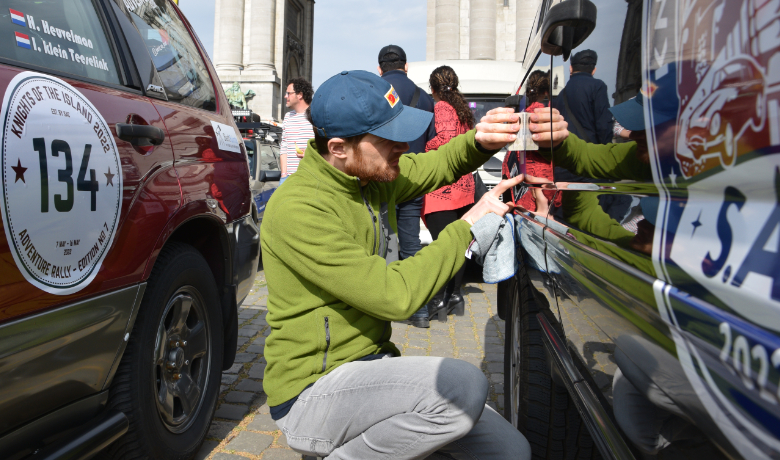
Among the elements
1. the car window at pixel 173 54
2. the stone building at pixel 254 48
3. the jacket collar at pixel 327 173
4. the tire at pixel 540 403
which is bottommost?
the tire at pixel 540 403

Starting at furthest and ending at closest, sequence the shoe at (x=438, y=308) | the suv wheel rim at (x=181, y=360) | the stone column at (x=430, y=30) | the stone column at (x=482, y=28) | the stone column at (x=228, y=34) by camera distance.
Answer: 1. the stone column at (x=228, y=34)
2. the stone column at (x=430, y=30)
3. the stone column at (x=482, y=28)
4. the shoe at (x=438, y=308)
5. the suv wheel rim at (x=181, y=360)

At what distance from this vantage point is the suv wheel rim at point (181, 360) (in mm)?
2277

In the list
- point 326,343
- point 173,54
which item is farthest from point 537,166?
point 173,54

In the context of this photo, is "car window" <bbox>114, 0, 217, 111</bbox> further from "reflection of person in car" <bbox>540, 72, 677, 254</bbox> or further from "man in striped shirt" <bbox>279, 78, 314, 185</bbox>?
"man in striped shirt" <bbox>279, 78, 314, 185</bbox>

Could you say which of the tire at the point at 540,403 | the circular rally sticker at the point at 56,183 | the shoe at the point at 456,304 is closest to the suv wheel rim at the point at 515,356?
the tire at the point at 540,403

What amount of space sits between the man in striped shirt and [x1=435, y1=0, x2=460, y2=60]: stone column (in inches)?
734

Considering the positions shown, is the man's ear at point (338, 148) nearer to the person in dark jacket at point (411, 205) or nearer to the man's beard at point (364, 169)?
the man's beard at point (364, 169)

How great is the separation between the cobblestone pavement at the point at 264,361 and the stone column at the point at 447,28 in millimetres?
19219

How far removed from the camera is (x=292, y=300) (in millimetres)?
1864

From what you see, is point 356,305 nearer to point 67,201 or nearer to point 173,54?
point 67,201

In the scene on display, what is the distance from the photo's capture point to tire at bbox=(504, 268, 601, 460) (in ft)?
6.21

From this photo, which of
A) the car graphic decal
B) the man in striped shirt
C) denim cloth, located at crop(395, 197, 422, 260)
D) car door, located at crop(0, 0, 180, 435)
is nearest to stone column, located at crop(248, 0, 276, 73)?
the man in striped shirt

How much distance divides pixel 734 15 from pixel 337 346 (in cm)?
144

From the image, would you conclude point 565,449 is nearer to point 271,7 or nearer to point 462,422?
point 462,422
